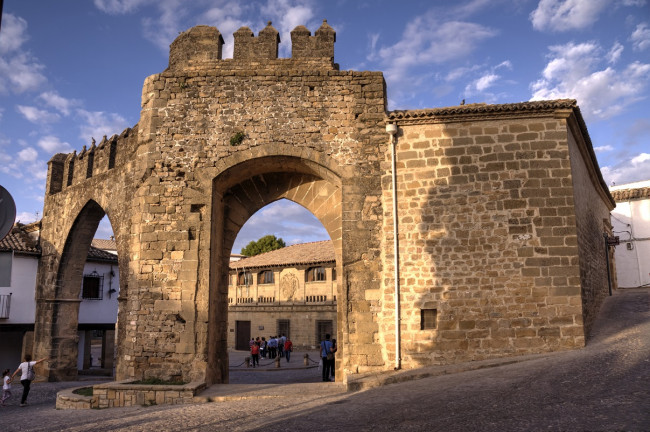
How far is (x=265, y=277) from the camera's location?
31.1 meters

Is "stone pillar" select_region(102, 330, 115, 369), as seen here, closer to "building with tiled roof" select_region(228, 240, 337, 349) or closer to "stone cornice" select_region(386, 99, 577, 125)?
"building with tiled roof" select_region(228, 240, 337, 349)

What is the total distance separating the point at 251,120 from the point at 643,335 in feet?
27.2

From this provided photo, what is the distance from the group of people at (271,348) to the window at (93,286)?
645 cm

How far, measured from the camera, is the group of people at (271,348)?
2084 centimetres

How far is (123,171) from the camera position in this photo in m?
13.3

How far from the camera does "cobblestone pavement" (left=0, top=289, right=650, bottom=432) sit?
16.7 ft

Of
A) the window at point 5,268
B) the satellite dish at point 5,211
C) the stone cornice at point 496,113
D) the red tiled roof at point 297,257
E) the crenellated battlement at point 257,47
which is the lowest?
the satellite dish at point 5,211

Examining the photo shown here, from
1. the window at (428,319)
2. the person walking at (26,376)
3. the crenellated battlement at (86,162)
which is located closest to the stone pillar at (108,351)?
the crenellated battlement at (86,162)

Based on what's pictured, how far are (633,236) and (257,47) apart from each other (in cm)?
Result: 1844

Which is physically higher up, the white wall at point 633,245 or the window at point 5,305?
the white wall at point 633,245

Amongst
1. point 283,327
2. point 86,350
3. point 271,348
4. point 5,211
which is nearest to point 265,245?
point 283,327

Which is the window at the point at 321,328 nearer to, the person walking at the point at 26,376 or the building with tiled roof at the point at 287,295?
the building with tiled roof at the point at 287,295

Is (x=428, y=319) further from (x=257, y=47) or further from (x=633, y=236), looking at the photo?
(x=633, y=236)

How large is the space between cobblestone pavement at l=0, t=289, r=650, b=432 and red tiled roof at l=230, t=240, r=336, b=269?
19.4 m
